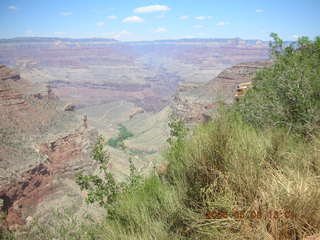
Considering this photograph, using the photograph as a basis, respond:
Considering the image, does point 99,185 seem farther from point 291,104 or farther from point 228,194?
point 291,104

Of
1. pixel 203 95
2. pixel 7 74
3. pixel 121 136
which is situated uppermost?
pixel 7 74

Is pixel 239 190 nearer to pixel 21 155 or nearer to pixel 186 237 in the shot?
pixel 186 237

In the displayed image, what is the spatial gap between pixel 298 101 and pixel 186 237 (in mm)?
4754

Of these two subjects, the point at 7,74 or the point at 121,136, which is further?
the point at 121,136

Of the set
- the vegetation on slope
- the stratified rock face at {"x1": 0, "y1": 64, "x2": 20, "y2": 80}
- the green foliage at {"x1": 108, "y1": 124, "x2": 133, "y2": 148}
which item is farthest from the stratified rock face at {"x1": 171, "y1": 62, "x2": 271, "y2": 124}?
the vegetation on slope

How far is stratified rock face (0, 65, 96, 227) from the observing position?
2572cm

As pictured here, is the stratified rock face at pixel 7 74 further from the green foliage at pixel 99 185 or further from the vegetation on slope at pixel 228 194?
the vegetation on slope at pixel 228 194

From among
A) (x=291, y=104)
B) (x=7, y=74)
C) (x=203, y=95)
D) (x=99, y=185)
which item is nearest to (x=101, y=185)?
(x=99, y=185)

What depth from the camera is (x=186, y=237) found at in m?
2.61

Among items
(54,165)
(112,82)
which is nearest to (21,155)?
(54,165)
